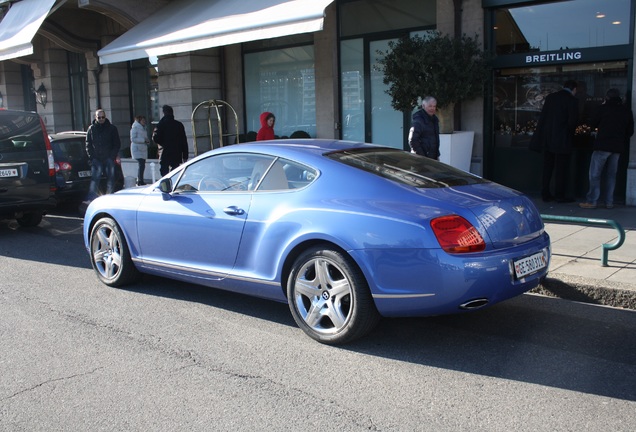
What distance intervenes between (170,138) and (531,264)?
945cm

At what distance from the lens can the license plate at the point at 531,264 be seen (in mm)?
4883

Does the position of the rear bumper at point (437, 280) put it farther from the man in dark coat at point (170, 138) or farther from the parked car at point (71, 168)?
the parked car at point (71, 168)

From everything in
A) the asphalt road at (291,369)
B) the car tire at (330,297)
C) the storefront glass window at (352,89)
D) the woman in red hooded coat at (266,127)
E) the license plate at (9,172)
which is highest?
the storefront glass window at (352,89)

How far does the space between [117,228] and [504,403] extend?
4.26 meters

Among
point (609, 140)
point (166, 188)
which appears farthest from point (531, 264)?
point (609, 140)

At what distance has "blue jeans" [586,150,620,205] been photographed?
1034 centimetres

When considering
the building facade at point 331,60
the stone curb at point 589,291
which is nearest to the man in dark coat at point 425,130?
the building facade at point 331,60

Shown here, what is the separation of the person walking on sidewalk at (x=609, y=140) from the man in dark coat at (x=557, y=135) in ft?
1.53

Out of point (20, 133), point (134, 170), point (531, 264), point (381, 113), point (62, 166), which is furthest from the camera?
point (134, 170)

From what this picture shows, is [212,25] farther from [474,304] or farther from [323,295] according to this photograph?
[474,304]

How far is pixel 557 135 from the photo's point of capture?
35.9ft

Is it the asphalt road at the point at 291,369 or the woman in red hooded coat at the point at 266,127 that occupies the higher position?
the woman in red hooded coat at the point at 266,127

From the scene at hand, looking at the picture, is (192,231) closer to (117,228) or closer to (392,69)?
(117,228)

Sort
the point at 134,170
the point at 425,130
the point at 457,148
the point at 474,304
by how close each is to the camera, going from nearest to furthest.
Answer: the point at 474,304, the point at 425,130, the point at 457,148, the point at 134,170
